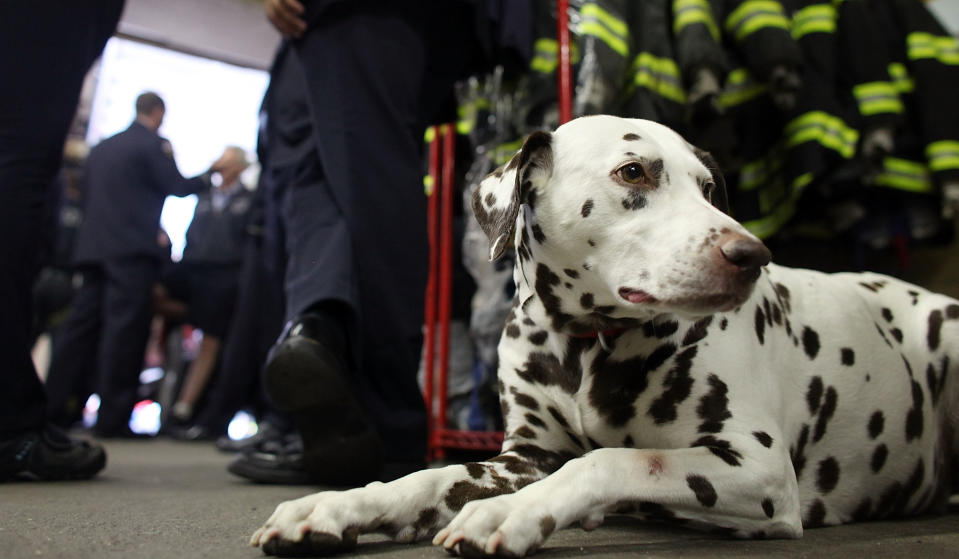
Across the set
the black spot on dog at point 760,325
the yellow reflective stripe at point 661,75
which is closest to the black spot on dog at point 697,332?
the black spot on dog at point 760,325

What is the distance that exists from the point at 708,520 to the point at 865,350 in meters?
0.75

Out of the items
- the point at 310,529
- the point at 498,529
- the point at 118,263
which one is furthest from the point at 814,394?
the point at 118,263

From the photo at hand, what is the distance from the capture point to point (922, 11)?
3281 millimetres

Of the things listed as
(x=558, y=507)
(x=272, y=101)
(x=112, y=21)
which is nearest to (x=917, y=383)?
(x=558, y=507)

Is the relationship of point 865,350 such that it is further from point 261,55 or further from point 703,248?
point 261,55

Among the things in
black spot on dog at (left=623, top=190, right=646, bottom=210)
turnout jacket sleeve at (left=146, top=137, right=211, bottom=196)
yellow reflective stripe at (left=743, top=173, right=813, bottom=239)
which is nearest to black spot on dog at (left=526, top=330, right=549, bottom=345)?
black spot on dog at (left=623, top=190, right=646, bottom=210)

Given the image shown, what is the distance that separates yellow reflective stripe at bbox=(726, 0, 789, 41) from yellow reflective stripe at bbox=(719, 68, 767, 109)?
146mm

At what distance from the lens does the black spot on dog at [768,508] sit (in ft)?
4.25

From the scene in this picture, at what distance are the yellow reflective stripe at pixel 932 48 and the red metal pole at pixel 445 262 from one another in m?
2.05

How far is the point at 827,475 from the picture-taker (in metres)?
1.65

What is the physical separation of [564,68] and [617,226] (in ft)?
4.97

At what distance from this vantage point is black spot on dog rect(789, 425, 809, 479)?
62.6 inches

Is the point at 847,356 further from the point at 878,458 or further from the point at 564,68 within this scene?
the point at 564,68

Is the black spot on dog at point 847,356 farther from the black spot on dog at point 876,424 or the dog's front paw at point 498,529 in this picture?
the dog's front paw at point 498,529
